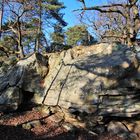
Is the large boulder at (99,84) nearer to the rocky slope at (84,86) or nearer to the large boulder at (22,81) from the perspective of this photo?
the rocky slope at (84,86)

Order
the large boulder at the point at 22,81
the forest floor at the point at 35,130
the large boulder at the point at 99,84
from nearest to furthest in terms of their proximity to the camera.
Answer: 1. the forest floor at the point at 35,130
2. the large boulder at the point at 99,84
3. the large boulder at the point at 22,81

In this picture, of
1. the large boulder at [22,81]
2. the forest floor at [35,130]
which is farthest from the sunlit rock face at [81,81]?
the forest floor at [35,130]

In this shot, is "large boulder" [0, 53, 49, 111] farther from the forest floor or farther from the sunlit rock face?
the forest floor

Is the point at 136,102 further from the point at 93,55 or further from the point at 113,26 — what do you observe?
the point at 113,26

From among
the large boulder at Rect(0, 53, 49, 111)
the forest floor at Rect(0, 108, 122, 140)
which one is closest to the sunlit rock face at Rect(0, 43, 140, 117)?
the large boulder at Rect(0, 53, 49, 111)

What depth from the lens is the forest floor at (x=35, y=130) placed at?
11.7 meters

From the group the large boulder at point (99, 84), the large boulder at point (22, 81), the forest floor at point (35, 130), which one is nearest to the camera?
the forest floor at point (35, 130)

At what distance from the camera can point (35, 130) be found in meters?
12.3

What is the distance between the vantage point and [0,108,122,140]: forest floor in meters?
11.7

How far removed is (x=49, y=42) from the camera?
124 ft

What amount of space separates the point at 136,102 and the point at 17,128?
196 inches

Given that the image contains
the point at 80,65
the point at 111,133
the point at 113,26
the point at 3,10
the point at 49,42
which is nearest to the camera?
the point at 111,133

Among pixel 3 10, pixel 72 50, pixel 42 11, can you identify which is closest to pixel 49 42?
pixel 42 11

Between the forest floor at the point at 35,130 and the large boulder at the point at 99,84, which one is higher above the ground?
the large boulder at the point at 99,84
